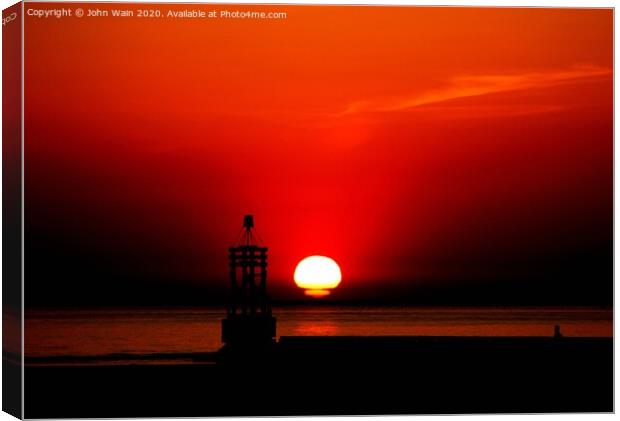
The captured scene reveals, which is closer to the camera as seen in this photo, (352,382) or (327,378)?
(352,382)

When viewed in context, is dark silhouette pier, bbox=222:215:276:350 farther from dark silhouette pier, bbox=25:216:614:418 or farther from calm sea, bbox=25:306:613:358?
calm sea, bbox=25:306:613:358

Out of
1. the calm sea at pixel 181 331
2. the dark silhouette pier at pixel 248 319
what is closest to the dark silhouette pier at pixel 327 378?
the dark silhouette pier at pixel 248 319

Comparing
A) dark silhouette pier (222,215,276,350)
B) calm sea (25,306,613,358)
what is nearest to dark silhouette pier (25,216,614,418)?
dark silhouette pier (222,215,276,350)

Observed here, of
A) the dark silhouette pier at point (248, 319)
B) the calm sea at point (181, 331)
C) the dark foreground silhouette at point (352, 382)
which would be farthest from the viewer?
the calm sea at point (181, 331)

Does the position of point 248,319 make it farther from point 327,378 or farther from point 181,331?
point 181,331

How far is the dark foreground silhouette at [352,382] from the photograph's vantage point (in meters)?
12.4

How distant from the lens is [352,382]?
1508cm

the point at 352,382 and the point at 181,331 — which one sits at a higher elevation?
the point at 181,331

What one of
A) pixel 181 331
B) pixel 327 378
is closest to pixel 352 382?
pixel 327 378

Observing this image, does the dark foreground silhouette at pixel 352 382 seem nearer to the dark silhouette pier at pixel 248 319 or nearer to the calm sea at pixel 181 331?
the dark silhouette pier at pixel 248 319

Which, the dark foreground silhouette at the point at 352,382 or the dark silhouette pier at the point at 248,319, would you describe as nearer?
the dark foreground silhouette at the point at 352,382

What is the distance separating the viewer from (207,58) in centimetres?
937

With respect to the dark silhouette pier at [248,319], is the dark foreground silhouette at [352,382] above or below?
below

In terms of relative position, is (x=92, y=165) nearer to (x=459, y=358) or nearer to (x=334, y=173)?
(x=334, y=173)
